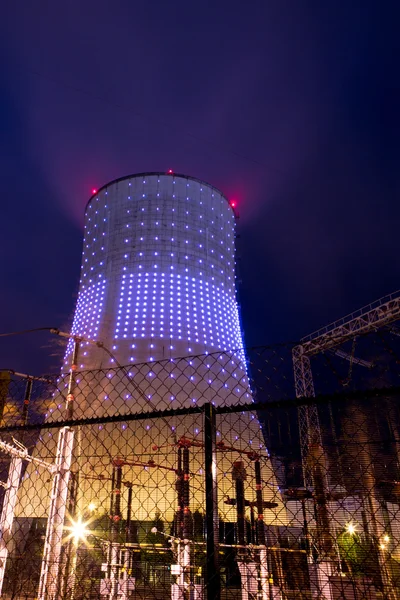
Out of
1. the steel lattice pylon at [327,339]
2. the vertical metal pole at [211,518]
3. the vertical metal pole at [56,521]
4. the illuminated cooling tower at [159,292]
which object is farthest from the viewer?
the steel lattice pylon at [327,339]

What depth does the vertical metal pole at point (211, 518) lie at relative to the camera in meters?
2.45

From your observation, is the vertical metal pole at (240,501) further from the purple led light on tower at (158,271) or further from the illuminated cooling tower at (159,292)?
the purple led light on tower at (158,271)

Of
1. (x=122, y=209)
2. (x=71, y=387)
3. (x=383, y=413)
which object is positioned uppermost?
(x=122, y=209)

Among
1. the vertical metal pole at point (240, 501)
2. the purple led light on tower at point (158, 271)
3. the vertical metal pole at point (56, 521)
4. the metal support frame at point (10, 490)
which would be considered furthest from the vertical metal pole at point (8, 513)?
the purple led light on tower at point (158, 271)

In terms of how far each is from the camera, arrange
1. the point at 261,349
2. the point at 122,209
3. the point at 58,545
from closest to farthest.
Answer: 1. the point at 261,349
2. the point at 58,545
3. the point at 122,209

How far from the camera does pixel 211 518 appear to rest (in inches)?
101

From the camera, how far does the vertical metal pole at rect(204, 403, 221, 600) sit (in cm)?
245

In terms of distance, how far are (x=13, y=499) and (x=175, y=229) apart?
15.3 meters

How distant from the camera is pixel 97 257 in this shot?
21078mm

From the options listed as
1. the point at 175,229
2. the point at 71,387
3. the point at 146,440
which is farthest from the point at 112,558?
the point at 175,229

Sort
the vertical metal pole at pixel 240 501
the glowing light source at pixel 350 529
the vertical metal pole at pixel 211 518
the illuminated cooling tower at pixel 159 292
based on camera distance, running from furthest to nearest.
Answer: the illuminated cooling tower at pixel 159 292, the glowing light source at pixel 350 529, the vertical metal pole at pixel 240 501, the vertical metal pole at pixel 211 518

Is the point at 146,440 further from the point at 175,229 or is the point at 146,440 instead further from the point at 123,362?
the point at 175,229

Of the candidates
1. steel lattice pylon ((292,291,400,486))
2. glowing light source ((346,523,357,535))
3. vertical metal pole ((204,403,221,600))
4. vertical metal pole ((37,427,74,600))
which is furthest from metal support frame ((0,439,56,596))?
steel lattice pylon ((292,291,400,486))

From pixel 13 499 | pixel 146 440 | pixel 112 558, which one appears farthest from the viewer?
pixel 146 440
